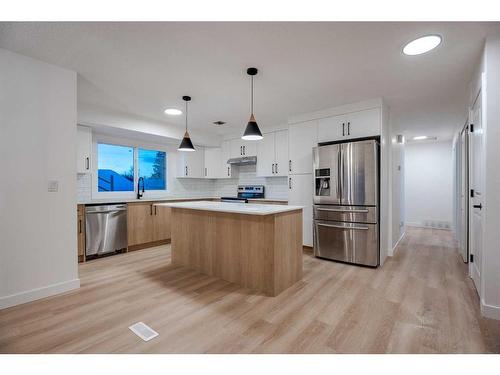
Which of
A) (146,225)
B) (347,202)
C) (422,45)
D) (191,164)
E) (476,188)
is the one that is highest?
(422,45)

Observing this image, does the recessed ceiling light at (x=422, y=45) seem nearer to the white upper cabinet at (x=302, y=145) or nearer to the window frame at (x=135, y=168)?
the white upper cabinet at (x=302, y=145)

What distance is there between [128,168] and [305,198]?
3560 millimetres

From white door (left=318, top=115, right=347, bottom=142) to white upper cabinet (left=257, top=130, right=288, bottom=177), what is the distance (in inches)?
40.1

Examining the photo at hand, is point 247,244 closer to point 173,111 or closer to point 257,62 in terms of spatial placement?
point 257,62

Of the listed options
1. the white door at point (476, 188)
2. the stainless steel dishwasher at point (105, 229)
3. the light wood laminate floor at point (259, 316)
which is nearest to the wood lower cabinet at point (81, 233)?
the stainless steel dishwasher at point (105, 229)

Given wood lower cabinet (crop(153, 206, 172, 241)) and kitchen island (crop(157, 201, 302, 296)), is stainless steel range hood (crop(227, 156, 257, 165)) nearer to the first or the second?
wood lower cabinet (crop(153, 206, 172, 241))

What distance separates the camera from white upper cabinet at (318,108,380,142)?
3529mm

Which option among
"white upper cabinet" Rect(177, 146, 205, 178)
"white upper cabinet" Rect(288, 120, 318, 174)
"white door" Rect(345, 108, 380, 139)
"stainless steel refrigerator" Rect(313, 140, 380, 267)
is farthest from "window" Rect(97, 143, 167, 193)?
"white door" Rect(345, 108, 380, 139)

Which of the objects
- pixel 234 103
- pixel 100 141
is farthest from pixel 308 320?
pixel 100 141

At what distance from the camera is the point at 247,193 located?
18.6 ft

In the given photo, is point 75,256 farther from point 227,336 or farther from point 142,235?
point 227,336

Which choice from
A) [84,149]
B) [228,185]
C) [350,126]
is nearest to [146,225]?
[84,149]

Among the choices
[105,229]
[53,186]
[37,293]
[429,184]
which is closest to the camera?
[37,293]
